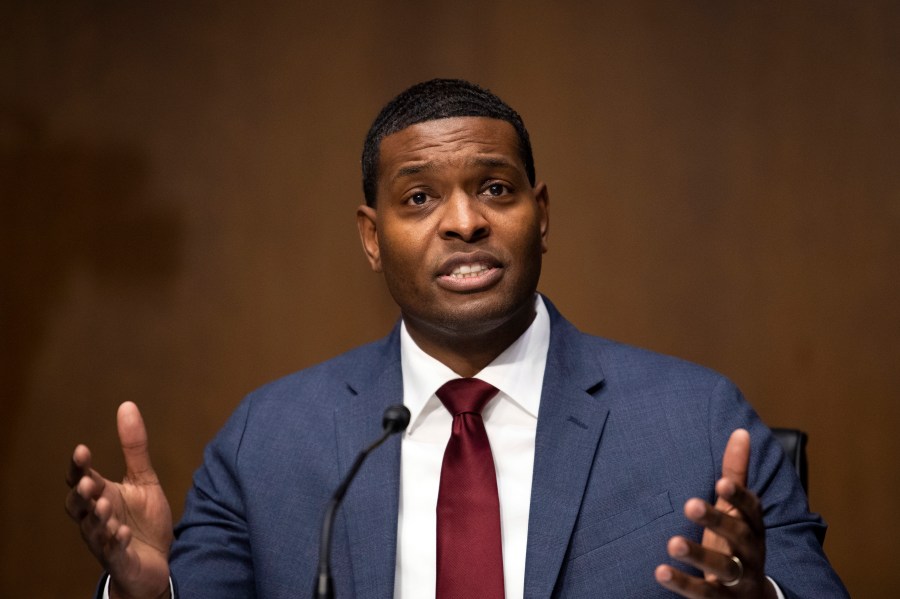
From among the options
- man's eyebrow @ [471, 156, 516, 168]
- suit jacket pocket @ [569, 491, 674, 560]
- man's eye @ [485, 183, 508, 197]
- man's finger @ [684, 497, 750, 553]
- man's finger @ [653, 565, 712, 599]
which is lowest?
suit jacket pocket @ [569, 491, 674, 560]

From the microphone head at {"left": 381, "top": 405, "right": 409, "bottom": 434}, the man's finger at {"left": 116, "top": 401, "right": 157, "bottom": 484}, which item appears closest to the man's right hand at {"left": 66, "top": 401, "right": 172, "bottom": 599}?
the man's finger at {"left": 116, "top": 401, "right": 157, "bottom": 484}

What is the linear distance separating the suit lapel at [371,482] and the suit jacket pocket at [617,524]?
32cm

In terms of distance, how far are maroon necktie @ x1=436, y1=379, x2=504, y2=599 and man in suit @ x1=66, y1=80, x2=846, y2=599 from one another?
2 centimetres

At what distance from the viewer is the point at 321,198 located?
322 centimetres

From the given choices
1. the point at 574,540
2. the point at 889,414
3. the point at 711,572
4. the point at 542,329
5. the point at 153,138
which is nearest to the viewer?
the point at 711,572

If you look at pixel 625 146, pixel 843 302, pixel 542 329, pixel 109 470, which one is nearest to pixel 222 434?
pixel 542 329

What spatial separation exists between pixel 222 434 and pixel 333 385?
0.24 meters

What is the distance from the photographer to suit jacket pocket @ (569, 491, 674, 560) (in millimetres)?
1836

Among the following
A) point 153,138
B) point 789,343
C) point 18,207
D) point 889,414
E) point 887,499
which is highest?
point 153,138

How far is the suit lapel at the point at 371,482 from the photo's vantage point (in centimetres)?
184

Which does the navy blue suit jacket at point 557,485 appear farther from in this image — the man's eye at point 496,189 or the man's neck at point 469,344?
the man's eye at point 496,189

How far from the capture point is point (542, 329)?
2109 mm

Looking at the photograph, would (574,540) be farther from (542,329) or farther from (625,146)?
(625,146)

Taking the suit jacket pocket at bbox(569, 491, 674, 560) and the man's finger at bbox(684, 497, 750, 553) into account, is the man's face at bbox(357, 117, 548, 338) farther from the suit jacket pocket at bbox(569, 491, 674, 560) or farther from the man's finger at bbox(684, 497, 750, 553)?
the man's finger at bbox(684, 497, 750, 553)
